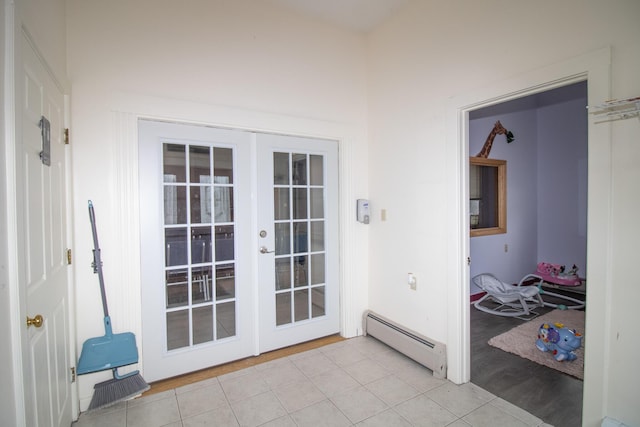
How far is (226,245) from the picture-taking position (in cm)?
278

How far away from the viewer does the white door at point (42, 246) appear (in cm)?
130

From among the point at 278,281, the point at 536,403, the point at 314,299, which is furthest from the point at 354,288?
the point at 536,403

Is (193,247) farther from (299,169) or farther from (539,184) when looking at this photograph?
(539,184)

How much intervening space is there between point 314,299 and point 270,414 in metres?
1.24

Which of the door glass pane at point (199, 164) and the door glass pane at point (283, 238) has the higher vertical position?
the door glass pane at point (199, 164)

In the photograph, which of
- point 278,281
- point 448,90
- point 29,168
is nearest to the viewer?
point 29,168

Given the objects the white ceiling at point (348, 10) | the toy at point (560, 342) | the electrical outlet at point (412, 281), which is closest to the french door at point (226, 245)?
the electrical outlet at point (412, 281)

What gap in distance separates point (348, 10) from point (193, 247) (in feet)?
8.37

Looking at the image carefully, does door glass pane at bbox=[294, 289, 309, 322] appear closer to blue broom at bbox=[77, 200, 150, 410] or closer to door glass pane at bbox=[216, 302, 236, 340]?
door glass pane at bbox=[216, 302, 236, 340]

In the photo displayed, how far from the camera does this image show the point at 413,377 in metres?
2.56

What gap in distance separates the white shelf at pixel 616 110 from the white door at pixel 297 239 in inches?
82.4

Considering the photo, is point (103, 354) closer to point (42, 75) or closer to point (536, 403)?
point (42, 75)

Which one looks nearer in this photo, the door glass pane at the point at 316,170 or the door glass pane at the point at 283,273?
the door glass pane at the point at 283,273

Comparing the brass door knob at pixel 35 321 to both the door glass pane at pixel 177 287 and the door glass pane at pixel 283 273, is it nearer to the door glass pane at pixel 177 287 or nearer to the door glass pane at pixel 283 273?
the door glass pane at pixel 177 287
